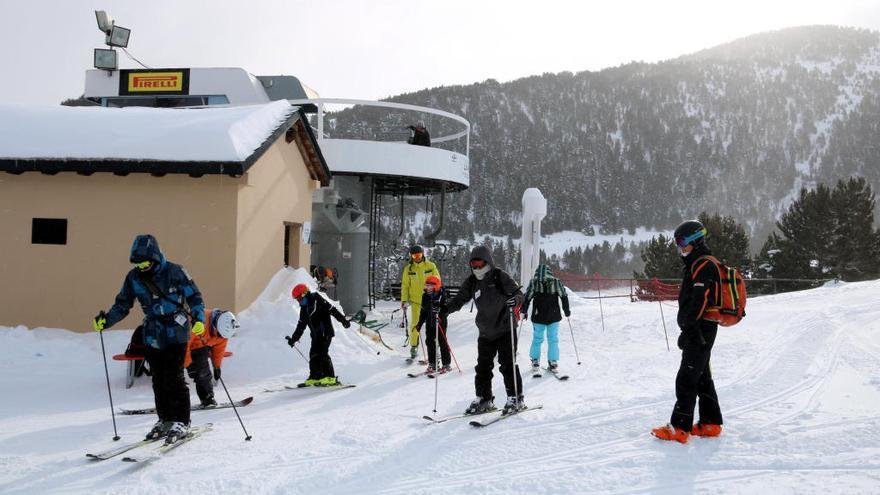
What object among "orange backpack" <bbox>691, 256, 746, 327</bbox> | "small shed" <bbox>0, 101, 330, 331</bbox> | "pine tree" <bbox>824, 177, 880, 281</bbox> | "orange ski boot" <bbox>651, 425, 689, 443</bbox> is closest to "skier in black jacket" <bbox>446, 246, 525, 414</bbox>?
"orange ski boot" <bbox>651, 425, 689, 443</bbox>

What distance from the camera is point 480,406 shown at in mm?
6238

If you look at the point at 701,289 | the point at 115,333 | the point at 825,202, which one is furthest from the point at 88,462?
the point at 825,202

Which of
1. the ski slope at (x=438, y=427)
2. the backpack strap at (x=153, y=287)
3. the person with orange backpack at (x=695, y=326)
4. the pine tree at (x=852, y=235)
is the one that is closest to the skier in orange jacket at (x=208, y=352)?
the ski slope at (x=438, y=427)

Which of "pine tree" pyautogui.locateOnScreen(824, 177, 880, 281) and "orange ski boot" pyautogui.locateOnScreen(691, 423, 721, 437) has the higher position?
"pine tree" pyautogui.locateOnScreen(824, 177, 880, 281)

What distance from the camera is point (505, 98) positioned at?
174 m

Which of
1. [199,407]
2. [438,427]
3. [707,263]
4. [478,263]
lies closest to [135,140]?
[199,407]

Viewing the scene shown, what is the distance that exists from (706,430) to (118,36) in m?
21.6

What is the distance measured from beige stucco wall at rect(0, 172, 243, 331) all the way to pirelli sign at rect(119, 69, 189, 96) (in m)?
11.3

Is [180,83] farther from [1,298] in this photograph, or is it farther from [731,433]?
[731,433]

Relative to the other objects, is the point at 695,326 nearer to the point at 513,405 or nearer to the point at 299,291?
the point at 513,405

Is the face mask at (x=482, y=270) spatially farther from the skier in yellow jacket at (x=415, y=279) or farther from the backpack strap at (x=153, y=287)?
the skier in yellow jacket at (x=415, y=279)

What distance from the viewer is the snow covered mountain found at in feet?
482

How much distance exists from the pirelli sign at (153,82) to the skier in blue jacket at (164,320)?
671 inches

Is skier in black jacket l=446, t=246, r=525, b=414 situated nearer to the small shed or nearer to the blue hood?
the blue hood
